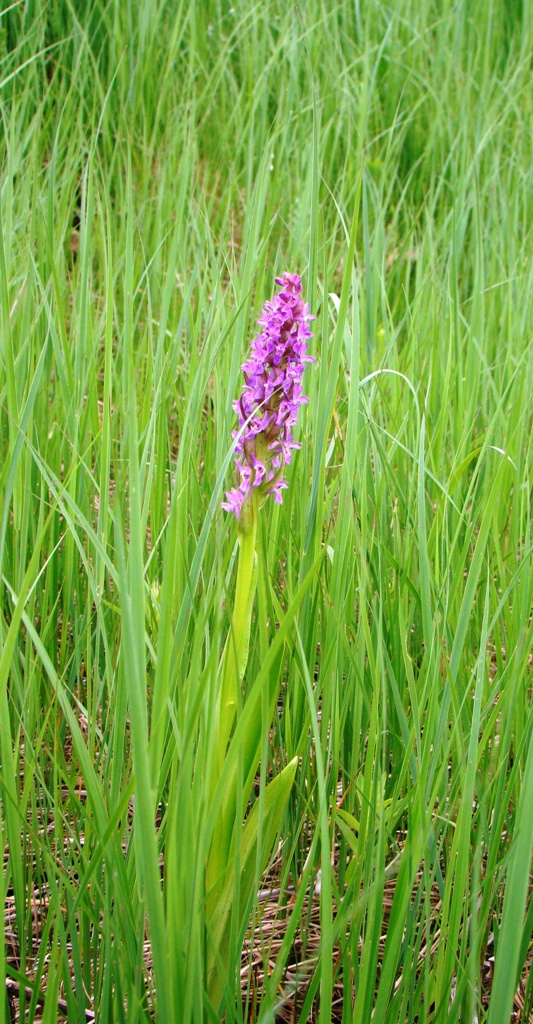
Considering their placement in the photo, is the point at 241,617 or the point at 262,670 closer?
the point at 262,670

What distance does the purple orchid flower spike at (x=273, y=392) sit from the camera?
784mm

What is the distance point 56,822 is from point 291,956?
37cm

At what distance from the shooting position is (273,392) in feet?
2.57

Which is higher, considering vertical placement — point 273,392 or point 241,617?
point 273,392

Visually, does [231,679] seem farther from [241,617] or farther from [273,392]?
[273,392]

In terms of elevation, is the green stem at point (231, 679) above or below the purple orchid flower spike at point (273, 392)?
below

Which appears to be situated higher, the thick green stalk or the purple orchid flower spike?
the purple orchid flower spike

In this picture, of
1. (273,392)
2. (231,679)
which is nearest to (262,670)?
(231,679)

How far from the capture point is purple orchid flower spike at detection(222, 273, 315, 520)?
78 cm

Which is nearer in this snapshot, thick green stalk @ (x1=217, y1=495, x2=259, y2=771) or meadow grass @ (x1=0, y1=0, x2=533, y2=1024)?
meadow grass @ (x1=0, y1=0, x2=533, y2=1024)

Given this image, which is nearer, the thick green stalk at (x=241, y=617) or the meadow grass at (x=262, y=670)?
the meadow grass at (x=262, y=670)

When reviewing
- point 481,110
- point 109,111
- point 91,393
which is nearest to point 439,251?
point 481,110

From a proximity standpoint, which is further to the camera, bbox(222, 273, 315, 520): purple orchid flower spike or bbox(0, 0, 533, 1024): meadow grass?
bbox(222, 273, 315, 520): purple orchid flower spike

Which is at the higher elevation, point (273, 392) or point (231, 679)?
point (273, 392)
